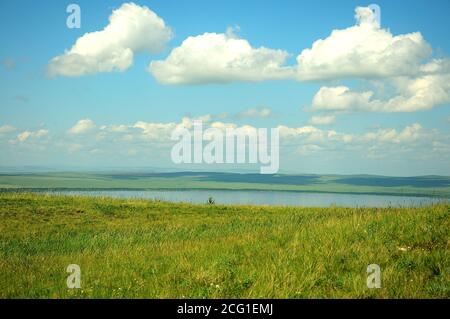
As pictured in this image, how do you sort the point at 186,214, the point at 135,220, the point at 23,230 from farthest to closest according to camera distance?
the point at 186,214, the point at 135,220, the point at 23,230

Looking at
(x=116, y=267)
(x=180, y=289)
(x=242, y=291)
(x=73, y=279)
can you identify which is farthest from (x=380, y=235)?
(x=73, y=279)

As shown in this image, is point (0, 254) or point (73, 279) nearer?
point (73, 279)

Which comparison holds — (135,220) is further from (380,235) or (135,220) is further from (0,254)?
(380,235)

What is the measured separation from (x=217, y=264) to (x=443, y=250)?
6.30m

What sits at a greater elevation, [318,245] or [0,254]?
[318,245]

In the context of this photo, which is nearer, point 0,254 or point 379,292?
point 379,292

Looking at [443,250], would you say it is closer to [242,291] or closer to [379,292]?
[379,292]

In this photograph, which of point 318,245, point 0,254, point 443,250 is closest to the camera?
point 443,250

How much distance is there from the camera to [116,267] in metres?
12.7
